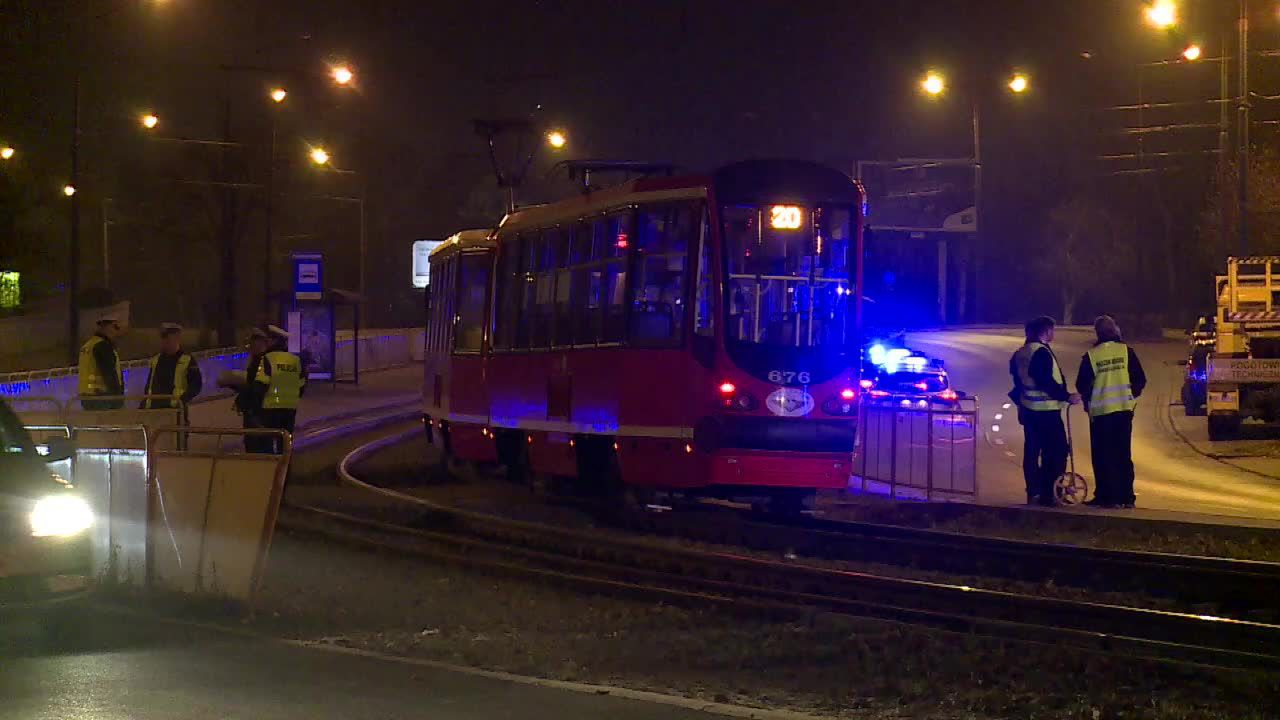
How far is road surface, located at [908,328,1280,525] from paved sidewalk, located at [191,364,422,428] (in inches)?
570

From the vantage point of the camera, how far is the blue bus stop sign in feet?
129

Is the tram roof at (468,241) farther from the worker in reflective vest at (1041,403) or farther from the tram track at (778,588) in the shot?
the worker in reflective vest at (1041,403)

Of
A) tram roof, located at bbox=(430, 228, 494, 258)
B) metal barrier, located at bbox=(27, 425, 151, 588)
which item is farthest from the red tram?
metal barrier, located at bbox=(27, 425, 151, 588)

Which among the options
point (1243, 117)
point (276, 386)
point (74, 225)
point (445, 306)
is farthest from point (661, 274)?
point (74, 225)

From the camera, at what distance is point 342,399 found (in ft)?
141

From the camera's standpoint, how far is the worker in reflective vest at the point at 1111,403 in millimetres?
17812

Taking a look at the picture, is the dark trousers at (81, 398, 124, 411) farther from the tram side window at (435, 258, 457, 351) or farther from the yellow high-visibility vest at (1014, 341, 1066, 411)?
the yellow high-visibility vest at (1014, 341, 1066, 411)

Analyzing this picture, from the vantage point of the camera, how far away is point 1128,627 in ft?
35.5

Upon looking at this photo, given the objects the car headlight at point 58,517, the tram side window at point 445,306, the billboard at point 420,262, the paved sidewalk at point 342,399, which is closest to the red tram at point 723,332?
the tram side window at point 445,306

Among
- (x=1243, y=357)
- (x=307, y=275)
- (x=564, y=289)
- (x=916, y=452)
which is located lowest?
(x=916, y=452)

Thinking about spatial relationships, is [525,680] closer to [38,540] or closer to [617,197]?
[38,540]

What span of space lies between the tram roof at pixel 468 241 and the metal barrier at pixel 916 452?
564 cm

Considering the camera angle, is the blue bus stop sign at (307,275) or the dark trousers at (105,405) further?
the blue bus stop sign at (307,275)

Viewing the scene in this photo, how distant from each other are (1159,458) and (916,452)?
7.15 m
